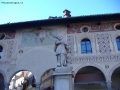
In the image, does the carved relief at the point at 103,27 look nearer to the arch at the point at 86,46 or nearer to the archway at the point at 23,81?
the arch at the point at 86,46

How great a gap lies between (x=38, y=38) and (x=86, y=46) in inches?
161

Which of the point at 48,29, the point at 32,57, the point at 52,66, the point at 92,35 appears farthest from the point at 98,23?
the point at 32,57

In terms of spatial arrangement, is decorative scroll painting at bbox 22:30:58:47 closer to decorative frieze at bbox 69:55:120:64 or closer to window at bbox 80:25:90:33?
window at bbox 80:25:90:33

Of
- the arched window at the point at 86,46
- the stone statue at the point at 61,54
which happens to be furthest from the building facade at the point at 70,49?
the stone statue at the point at 61,54

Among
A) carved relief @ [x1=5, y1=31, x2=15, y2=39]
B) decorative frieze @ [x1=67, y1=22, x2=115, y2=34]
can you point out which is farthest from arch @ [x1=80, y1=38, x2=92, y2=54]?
carved relief @ [x1=5, y1=31, x2=15, y2=39]

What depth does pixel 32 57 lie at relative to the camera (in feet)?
41.9

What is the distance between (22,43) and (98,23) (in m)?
6.64

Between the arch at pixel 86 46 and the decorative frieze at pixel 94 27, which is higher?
the decorative frieze at pixel 94 27

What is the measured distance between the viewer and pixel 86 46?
12.5 metres

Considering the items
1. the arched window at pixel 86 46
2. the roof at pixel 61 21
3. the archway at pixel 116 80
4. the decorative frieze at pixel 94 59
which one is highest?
the roof at pixel 61 21

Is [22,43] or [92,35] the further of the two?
[22,43]

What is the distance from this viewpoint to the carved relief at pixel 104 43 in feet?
38.8

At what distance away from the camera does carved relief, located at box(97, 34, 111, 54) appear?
11.8 meters

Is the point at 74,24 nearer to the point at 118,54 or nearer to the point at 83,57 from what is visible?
the point at 83,57
